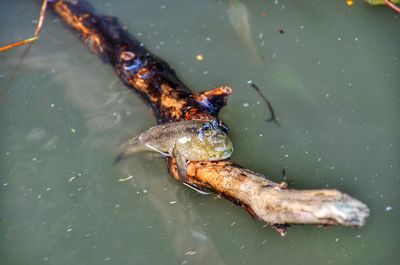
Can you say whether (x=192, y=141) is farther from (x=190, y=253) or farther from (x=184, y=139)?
(x=190, y=253)

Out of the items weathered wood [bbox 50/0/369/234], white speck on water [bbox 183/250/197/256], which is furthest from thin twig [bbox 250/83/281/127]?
white speck on water [bbox 183/250/197/256]

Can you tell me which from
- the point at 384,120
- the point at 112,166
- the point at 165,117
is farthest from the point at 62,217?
the point at 384,120

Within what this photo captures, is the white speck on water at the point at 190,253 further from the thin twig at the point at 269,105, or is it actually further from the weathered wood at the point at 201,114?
the thin twig at the point at 269,105

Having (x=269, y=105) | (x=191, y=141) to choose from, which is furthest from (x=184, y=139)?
(x=269, y=105)

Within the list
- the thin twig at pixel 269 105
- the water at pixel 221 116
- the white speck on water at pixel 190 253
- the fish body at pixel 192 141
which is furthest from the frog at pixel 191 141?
the thin twig at pixel 269 105

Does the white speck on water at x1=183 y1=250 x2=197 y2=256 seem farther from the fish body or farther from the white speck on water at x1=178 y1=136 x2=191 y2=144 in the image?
the white speck on water at x1=178 y1=136 x2=191 y2=144

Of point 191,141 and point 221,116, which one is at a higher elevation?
point 191,141
